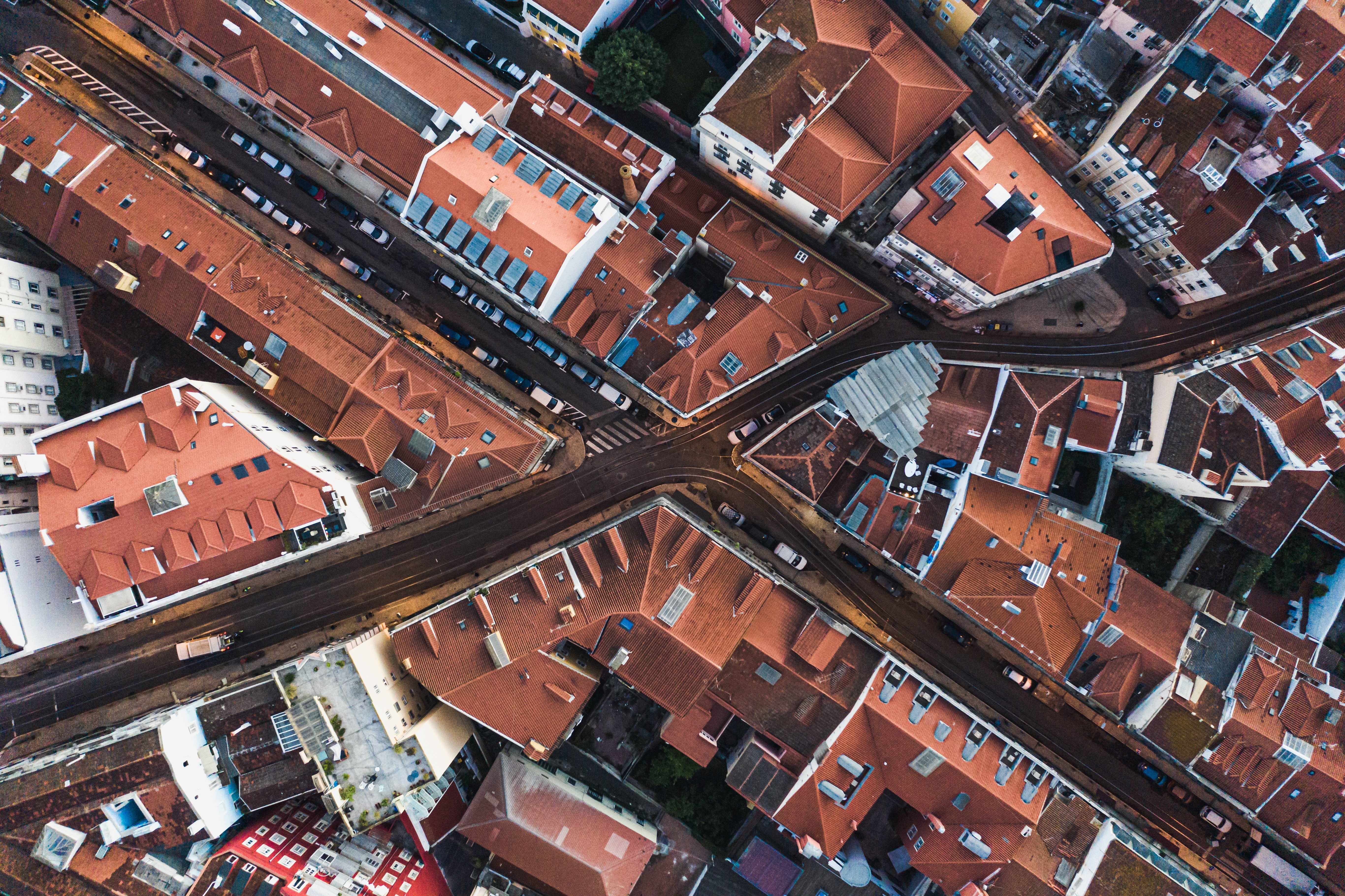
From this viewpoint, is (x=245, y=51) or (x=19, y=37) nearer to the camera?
(x=245, y=51)

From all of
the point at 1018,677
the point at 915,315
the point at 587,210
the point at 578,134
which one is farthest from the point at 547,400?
the point at 1018,677

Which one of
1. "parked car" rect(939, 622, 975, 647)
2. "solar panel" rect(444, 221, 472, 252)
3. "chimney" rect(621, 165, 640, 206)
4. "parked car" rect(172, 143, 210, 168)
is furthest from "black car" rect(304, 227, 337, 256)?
"parked car" rect(939, 622, 975, 647)

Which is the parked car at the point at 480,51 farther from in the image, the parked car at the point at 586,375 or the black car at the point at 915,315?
the black car at the point at 915,315

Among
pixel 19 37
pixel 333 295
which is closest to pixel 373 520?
pixel 333 295

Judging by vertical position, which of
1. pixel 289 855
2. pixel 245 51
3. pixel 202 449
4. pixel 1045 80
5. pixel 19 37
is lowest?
pixel 289 855

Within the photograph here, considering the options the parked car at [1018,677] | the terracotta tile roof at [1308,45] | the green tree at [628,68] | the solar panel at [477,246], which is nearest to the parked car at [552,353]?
the solar panel at [477,246]

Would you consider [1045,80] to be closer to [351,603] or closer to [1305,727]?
[1305,727]

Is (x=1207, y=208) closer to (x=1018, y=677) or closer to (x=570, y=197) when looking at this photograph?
(x=1018, y=677)
